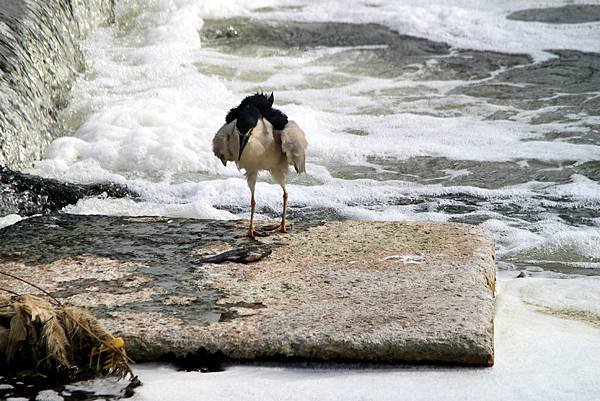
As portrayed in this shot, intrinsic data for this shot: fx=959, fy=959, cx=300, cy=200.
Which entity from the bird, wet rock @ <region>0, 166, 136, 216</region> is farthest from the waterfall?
the bird

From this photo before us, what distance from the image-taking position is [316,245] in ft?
16.4

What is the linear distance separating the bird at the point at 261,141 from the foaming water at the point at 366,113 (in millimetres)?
1169

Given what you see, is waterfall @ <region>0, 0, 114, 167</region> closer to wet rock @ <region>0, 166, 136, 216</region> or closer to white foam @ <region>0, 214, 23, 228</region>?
wet rock @ <region>0, 166, 136, 216</region>

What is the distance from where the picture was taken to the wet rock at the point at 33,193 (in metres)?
6.34

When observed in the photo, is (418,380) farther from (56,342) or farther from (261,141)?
(261,141)

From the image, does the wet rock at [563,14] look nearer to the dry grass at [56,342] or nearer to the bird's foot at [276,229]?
the bird's foot at [276,229]

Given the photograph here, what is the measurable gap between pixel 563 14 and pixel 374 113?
5761mm

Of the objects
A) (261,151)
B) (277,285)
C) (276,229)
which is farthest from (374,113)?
(277,285)

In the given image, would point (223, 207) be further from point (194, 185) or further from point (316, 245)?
point (316, 245)

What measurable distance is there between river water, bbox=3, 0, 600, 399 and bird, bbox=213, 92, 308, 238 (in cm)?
113

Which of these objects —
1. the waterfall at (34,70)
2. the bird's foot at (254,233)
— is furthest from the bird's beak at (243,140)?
the waterfall at (34,70)

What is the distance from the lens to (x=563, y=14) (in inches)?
553

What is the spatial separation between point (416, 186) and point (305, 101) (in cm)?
272

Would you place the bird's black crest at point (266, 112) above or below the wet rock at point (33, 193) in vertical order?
above
